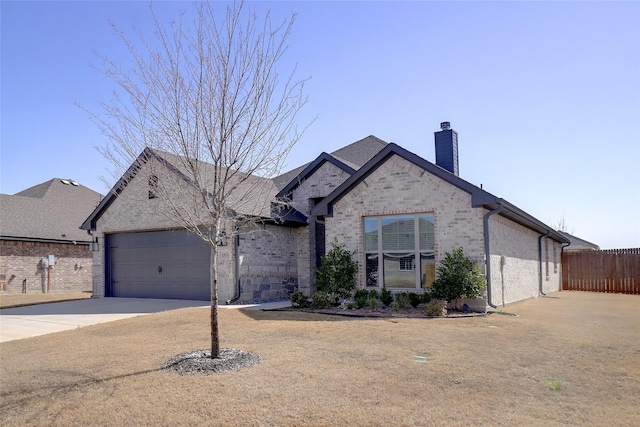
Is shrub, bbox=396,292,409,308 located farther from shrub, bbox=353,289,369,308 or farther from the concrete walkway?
the concrete walkway

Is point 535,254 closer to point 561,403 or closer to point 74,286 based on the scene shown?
point 561,403

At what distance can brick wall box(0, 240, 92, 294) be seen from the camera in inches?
818

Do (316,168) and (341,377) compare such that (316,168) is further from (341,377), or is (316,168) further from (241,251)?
(341,377)

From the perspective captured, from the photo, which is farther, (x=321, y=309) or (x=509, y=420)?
(x=321, y=309)

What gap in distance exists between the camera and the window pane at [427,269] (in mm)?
12416

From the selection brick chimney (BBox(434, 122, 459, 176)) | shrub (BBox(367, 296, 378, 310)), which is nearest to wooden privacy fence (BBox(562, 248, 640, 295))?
brick chimney (BBox(434, 122, 459, 176))

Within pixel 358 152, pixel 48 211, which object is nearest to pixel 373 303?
pixel 358 152

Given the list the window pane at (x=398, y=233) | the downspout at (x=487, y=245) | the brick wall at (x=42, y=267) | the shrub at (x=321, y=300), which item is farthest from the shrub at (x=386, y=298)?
the brick wall at (x=42, y=267)

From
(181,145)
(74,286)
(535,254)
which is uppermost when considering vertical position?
(181,145)

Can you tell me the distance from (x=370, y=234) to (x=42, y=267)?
1688cm

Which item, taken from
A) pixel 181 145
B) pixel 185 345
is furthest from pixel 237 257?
pixel 181 145

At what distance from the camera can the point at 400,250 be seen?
13.0 m

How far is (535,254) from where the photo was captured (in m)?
18.4

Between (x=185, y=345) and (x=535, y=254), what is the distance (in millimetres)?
14999
